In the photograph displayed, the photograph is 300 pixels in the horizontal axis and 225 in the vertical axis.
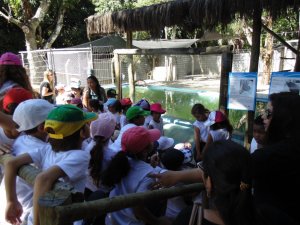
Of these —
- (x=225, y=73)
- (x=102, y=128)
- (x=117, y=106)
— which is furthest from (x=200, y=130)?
(x=102, y=128)

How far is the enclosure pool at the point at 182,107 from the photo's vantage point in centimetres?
594

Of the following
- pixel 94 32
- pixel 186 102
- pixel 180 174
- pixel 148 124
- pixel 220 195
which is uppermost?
pixel 94 32

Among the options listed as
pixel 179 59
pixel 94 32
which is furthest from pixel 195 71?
pixel 94 32

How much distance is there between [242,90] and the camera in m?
4.29

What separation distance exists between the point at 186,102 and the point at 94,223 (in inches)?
368

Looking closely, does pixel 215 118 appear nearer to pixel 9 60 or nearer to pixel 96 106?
pixel 96 106

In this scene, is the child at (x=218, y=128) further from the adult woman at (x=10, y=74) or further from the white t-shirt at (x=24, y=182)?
the white t-shirt at (x=24, y=182)

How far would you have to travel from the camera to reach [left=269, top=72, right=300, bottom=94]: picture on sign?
3.66 meters

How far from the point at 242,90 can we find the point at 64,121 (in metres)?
3.07

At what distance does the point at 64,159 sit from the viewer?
1606 mm

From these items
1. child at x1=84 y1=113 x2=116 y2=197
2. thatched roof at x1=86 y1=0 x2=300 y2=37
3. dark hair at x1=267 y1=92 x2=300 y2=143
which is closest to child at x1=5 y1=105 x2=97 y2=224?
child at x1=84 y1=113 x2=116 y2=197

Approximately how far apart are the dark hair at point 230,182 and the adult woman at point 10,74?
1.94 meters

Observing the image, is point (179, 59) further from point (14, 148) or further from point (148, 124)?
point (14, 148)

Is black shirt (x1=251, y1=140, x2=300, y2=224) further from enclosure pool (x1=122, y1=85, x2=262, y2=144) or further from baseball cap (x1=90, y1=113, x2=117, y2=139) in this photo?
enclosure pool (x1=122, y1=85, x2=262, y2=144)
